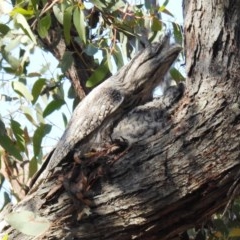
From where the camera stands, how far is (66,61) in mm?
1947

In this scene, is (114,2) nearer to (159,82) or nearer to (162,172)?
(159,82)

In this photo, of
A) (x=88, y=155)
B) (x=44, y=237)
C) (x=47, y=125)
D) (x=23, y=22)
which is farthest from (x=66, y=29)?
(x=44, y=237)

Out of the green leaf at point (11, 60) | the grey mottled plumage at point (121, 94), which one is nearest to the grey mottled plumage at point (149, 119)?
the grey mottled plumage at point (121, 94)

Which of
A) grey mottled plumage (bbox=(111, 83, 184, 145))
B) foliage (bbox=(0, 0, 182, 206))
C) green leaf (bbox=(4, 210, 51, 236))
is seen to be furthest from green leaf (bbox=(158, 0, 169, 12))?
green leaf (bbox=(4, 210, 51, 236))

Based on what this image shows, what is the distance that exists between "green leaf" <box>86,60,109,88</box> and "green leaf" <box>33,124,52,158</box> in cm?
17

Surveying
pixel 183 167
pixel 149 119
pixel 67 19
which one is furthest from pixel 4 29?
pixel 183 167

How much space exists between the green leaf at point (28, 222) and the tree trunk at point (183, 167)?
26mm

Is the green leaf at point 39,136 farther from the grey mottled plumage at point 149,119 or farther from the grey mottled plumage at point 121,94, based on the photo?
the grey mottled plumage at point 149,119

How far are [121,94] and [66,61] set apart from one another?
1.35 feet

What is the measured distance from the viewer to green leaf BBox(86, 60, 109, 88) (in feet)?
6.21

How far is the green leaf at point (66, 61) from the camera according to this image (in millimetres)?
1940

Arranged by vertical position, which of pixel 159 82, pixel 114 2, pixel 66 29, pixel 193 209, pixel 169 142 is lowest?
pixel 193 209

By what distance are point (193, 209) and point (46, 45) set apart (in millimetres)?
1137

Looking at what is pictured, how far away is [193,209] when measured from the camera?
1.21 metres
